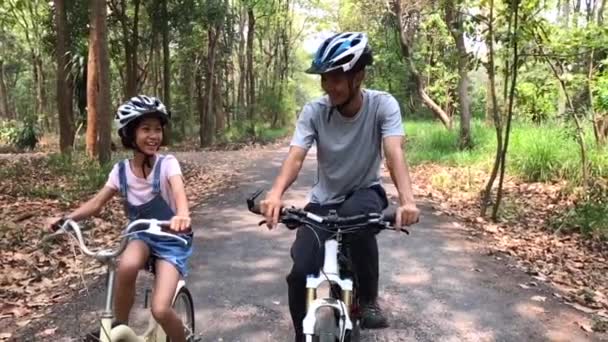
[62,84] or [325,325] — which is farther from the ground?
[62,84]

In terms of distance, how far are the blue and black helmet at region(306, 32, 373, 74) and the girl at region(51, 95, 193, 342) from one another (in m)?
1.05

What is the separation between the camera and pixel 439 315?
5055 millimetres

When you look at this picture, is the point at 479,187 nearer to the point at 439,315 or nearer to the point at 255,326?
the point at 439,315

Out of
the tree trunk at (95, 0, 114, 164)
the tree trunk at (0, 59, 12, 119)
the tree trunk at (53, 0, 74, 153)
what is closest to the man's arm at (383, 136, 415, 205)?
the tree trunk at (95, 0, 114, 164)

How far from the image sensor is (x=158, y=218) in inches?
142

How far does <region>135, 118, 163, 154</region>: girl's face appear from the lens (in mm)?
3484

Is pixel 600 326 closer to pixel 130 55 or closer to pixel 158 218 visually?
pixel 158 218

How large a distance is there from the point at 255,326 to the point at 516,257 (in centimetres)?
383

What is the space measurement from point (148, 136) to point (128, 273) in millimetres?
807

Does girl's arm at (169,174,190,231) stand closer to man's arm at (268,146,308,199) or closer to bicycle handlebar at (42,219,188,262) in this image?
bicycle handlebar at (42,219,188,262)

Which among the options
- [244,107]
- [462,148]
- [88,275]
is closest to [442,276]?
[88,275]

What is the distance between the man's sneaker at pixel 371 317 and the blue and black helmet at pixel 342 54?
1619 mm

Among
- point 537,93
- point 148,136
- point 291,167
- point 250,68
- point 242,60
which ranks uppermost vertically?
point 242,60

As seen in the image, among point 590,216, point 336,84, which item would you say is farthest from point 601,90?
point 336,84
